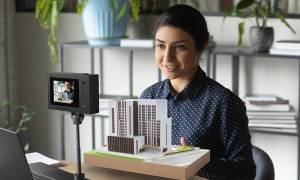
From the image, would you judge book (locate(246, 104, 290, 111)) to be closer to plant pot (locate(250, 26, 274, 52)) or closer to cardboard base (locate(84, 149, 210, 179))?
plant pot (locate(250, 26, 274, 52))

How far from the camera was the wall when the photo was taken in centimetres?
275

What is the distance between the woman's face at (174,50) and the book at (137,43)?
106 centimetres

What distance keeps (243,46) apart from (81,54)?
110 cm

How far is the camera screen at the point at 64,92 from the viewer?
1.18 metres

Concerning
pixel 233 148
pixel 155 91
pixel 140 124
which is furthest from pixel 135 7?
pixel 140 124

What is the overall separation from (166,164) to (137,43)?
1.56 metres

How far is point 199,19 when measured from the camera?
1.65 m

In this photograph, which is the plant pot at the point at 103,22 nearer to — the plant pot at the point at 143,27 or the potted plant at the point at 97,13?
the potted plant at the point at 97,13

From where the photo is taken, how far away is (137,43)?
9.03ft

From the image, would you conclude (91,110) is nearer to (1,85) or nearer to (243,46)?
(243,46)

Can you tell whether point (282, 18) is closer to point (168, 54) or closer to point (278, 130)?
point (278, 130)

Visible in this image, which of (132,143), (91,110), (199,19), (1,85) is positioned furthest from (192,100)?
(1,85)

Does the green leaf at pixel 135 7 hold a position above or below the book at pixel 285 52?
above

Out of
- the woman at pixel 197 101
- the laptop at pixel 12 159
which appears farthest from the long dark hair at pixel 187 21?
the laptop at pixel 12 159
